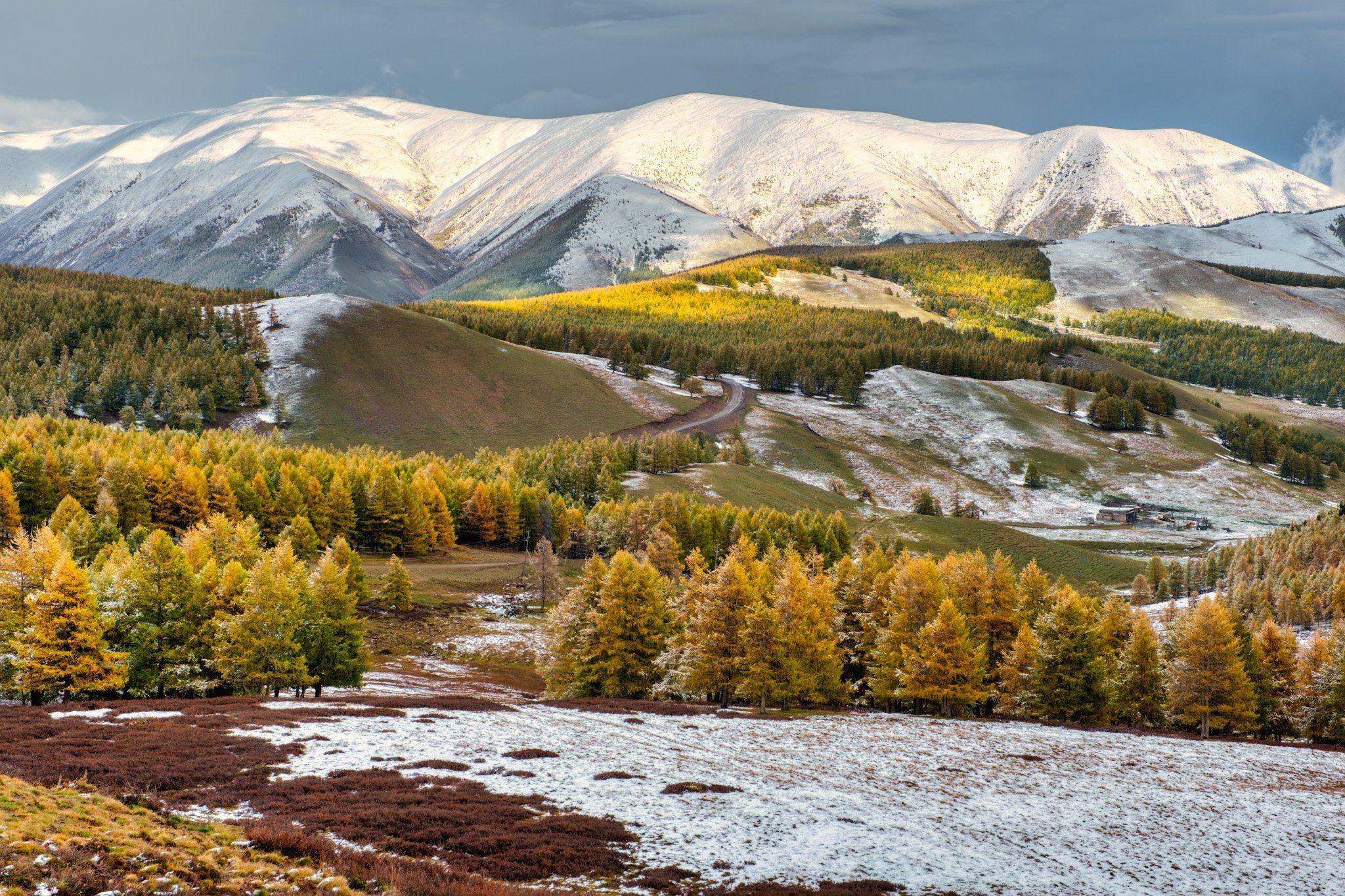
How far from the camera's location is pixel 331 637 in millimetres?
65812

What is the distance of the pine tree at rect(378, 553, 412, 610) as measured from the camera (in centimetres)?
10125

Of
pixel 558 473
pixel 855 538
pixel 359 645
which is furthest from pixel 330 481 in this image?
pixel 855 538

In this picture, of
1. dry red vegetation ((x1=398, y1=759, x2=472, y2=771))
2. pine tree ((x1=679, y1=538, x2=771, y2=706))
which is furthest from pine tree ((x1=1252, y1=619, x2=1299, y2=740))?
dry red vegetation ((x1=398, y1=759, x2=472, y2=771))

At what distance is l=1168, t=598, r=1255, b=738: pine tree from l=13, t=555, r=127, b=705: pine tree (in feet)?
242

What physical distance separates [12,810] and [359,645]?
49.6 meters

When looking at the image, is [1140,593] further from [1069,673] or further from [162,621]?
[162,621]

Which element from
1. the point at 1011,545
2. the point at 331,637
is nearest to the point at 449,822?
the point at 331,637

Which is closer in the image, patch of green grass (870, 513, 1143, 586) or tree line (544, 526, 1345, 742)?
tree line (544, 526, 1345, 742)

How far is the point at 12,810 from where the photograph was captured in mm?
22172

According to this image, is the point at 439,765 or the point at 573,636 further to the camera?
the point at 573,636

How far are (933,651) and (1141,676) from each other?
1897 centimetres

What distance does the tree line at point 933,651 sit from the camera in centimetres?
6712

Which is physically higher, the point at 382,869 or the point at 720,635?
the point at 382,869

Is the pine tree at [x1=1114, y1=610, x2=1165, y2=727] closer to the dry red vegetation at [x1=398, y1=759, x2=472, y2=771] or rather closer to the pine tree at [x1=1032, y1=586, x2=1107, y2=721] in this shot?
the pine tree at [x1=1032, y1=586, x2=1107, y2=721]
